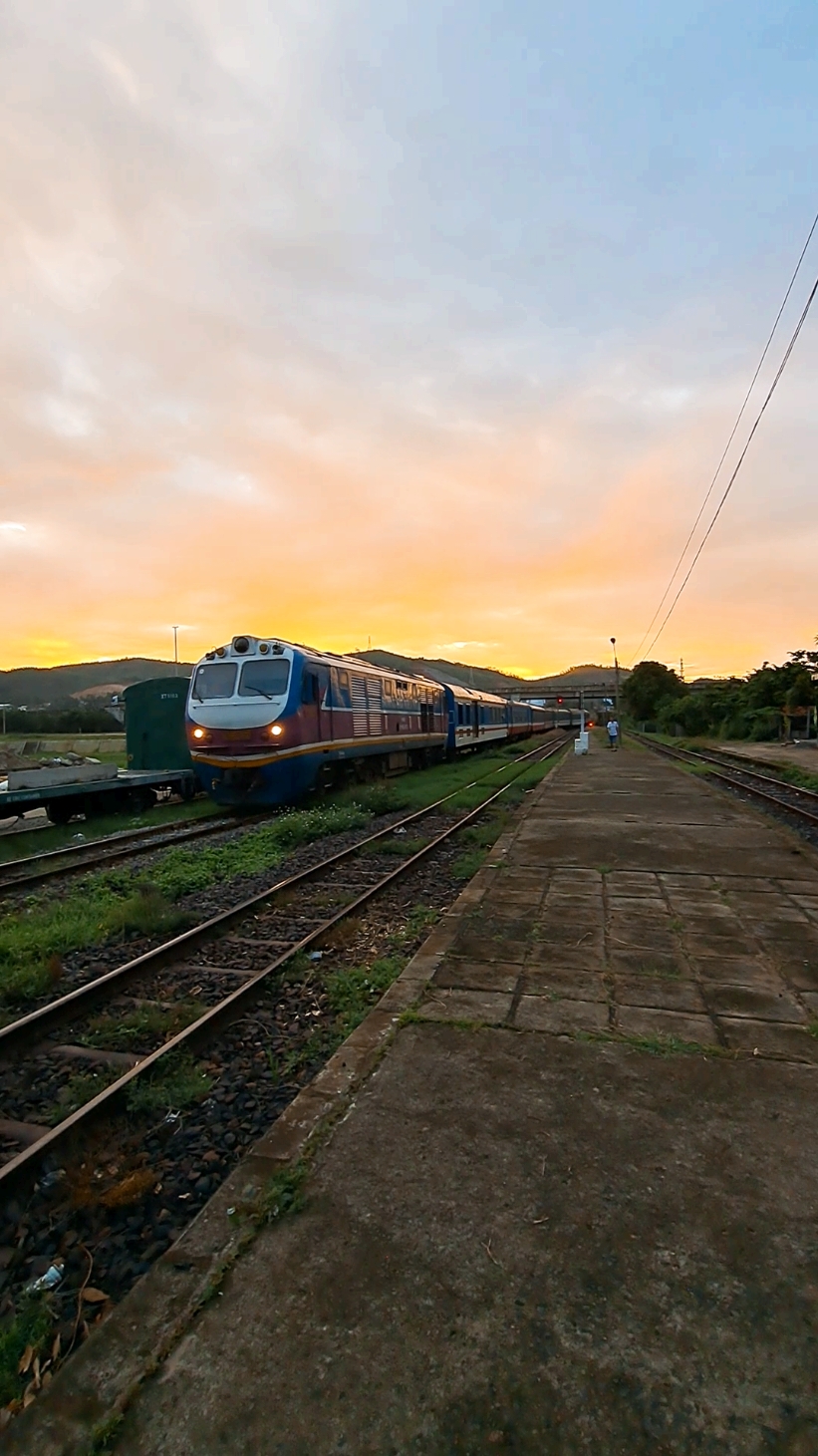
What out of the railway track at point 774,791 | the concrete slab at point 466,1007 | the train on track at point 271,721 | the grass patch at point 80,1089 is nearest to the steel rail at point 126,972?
the grass patch at point 80,1089

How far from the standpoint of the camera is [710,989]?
13.6 ft

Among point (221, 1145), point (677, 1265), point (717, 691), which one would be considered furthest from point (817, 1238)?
point (717, 691)

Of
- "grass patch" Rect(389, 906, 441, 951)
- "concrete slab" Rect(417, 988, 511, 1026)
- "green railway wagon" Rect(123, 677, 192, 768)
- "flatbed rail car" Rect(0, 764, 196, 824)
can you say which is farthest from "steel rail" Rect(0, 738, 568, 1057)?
"green railway wagon" Rect(123, 677, 192, 768)

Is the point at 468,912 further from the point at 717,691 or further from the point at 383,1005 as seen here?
the point at 717,691

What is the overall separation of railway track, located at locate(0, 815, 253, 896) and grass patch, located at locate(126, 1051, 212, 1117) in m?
4.82

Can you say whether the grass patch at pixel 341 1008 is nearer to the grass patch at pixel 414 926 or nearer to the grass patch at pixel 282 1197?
the grass patch at pixel 414 926

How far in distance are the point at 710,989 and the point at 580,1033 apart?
1.08 metres

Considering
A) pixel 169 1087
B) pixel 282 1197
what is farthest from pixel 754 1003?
pixel 169 1087

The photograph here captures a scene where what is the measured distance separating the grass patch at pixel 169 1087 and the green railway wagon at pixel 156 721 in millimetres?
14331

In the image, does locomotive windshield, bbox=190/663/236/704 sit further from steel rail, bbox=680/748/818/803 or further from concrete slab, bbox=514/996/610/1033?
steel rail, bbox=680/748/818/803

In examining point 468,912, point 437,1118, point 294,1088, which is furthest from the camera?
point 468,912

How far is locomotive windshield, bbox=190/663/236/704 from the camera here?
12.6 meters

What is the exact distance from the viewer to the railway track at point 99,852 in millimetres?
8195

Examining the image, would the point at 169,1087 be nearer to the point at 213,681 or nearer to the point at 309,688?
the point at 309,688
